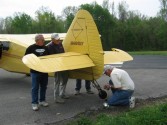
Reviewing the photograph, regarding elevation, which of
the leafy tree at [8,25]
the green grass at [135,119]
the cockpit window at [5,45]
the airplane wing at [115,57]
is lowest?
the green grass at [135,119]

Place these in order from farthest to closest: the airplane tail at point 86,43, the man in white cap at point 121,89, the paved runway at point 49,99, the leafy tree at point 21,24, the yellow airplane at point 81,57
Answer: the leafy tree at point 21,24 → the airplane tail at point 86,43 → the man in white cap at point 121,89 → the yellow airplane at point 81,57 → the paved runway at point 49,99

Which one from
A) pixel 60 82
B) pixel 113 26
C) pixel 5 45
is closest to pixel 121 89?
pixel 60 82

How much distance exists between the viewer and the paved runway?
26.7 ft

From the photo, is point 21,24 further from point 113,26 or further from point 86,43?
point 86,43

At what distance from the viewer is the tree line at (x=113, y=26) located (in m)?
53.3

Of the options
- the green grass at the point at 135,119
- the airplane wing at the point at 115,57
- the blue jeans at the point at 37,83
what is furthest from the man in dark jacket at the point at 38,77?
the airplane wing at the point at 115,57

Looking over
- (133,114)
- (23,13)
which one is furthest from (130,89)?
(23,13)

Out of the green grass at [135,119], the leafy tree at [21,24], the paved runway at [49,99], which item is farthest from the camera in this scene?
the leafy tree at [21,24]

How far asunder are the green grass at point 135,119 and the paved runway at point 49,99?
101cm

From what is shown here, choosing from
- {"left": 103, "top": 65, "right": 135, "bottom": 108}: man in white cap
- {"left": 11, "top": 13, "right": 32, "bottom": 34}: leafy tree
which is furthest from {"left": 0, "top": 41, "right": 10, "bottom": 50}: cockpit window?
{"left": 11, "top": 13, "right": 32, "bottom": 34}: leafy tree

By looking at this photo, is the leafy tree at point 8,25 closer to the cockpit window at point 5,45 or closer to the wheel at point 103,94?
the cockpit window at point 5,45

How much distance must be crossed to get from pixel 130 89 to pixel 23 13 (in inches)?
2378

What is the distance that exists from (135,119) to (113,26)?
5242 centimetres

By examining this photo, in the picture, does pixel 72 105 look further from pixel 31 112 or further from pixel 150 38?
pixel 150 38
